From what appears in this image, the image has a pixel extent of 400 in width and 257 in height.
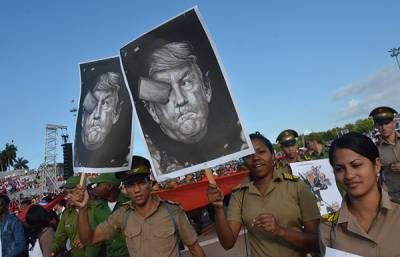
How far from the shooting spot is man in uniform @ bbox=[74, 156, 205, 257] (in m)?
3.16

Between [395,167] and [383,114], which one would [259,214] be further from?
[383,114]

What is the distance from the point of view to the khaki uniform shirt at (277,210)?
2799mm

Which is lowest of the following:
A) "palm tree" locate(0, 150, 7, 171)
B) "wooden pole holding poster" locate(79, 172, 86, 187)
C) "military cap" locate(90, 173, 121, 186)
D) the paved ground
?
the paved ground

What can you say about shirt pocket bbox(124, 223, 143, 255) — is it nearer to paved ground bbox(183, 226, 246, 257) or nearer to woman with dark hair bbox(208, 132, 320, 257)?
woman with dark hair bbox(208, 132, 320, 257)

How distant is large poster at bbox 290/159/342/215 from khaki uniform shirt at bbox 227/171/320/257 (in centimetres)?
173

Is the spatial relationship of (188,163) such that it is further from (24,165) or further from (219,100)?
(24,165)

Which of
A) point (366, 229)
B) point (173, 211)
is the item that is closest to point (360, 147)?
point (366, 229)

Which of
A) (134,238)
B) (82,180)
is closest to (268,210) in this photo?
(134,238)

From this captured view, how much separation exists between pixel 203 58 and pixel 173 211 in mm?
1330

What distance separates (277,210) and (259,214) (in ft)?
0.59

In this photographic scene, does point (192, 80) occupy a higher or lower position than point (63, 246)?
higher

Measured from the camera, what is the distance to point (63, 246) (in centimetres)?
512

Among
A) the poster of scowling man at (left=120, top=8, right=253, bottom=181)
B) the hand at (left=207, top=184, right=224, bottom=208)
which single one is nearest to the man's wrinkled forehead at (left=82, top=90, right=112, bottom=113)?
the poster of scowling man at (left=120, top=8, right=253, bottom=181)

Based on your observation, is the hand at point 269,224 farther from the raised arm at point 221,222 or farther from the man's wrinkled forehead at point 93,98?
the man's wrinkled forehead at point 93,98
